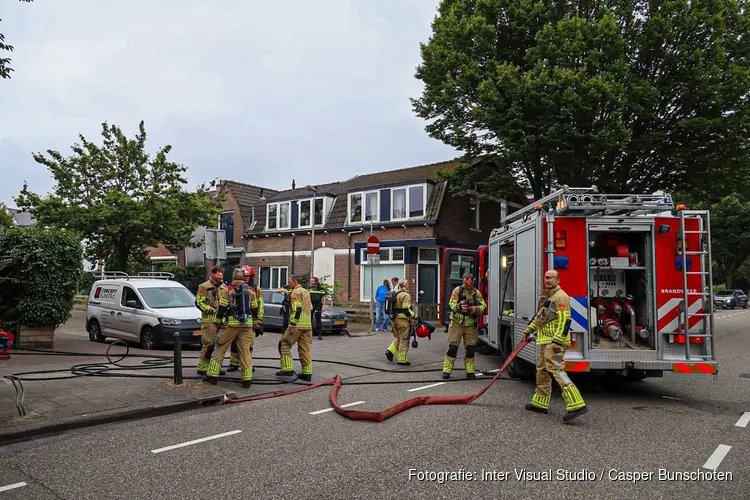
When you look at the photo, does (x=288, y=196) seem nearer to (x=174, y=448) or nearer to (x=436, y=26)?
(x=436, y=26)

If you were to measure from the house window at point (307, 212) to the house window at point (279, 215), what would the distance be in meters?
0.80

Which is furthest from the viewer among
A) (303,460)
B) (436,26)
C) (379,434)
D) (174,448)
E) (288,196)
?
(288,196)

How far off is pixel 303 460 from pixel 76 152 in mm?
21117

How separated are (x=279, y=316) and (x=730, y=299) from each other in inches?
1570

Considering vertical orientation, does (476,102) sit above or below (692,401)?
above

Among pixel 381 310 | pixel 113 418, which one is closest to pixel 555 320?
pixel 113 418

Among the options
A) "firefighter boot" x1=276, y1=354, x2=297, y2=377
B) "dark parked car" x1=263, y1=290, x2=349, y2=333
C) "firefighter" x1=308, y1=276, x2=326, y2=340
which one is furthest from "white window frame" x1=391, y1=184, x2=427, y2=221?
"firefighter boot" x1=276, y1=354, x2=297, y2=377

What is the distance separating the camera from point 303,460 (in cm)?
504

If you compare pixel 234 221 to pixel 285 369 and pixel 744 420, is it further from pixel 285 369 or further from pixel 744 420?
pixel 744 420

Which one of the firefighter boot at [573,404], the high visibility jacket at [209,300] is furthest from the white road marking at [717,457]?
the high visibility jacket at [209,300]

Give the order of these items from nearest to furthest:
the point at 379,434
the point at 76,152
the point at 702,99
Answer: the point at 379,434 → the point at 702,99 → the point at 76,152

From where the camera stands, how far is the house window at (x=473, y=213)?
2602cm

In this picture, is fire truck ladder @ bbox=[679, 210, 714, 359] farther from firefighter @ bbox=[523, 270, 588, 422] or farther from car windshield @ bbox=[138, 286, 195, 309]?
car windshield @ bbox=[138, 286, 195, 309]

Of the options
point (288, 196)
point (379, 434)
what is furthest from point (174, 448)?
point (288, 196)
